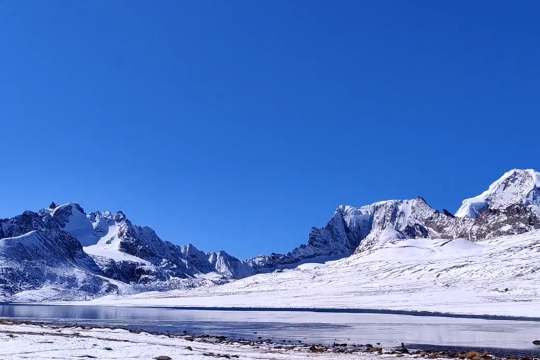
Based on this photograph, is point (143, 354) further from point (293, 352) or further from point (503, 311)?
point (503, 311)

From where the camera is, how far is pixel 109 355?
3422 centimetres

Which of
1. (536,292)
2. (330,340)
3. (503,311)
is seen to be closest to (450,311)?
(503,311)

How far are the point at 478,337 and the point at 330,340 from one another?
15708 millimetres

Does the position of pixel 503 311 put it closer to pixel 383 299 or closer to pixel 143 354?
pixel 383 299

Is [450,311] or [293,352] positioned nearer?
[293,352]

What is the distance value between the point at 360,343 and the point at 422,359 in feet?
48.8

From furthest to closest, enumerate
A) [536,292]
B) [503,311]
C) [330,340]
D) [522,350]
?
[536,292]
[503,311]
[330,340]
[522,350]

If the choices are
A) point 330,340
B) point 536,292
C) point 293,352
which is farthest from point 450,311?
point 293,352

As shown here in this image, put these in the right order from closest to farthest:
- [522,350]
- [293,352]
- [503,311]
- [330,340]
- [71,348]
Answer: [71,348] < [293,352] < [522,350] < [330,340] < [503,311]

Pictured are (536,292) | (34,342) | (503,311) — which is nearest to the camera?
(34,342)

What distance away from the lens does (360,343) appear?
54.9m

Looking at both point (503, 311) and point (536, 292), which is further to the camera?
point (536, 292)

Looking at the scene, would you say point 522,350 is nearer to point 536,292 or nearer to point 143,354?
point 143,354

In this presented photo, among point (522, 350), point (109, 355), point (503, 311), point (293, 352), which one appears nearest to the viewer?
point (109, 355)
